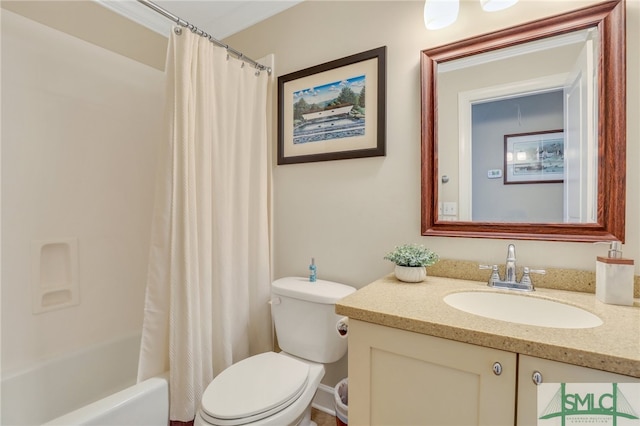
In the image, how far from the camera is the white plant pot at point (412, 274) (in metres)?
1.20

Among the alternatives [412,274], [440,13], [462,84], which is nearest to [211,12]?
[440,13]

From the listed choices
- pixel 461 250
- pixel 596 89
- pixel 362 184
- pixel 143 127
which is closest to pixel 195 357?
pixel 362 184

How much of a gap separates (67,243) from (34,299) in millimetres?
314

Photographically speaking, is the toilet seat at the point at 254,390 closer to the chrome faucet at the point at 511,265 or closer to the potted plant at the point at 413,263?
the potted plant at the point at 413,263

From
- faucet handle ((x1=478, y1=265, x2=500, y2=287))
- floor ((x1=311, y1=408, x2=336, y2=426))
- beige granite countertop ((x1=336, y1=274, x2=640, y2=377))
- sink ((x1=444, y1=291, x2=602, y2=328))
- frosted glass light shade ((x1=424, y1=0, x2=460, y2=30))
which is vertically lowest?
floor ((x1=311, y1=408, x2=336, y2=426))

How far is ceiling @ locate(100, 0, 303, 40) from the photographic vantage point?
6.00 ft

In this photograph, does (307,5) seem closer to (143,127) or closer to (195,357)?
(143,127)

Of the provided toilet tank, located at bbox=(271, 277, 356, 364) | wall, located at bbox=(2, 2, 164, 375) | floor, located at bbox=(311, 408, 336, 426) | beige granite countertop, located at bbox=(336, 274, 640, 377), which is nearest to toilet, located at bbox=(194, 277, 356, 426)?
toilet tank, located at bbox=(271, 277, 356, 364)

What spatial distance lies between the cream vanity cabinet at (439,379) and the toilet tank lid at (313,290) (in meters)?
0.44

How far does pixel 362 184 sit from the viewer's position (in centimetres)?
155

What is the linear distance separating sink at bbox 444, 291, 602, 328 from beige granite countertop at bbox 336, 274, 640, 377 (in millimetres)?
21

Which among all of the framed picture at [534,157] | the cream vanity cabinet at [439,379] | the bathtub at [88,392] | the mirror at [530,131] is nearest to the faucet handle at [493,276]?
the mirror at [530,131]

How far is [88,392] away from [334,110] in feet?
6.91

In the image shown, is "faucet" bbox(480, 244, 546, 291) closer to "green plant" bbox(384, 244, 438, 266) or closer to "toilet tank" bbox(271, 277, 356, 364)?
"green plant" bbox(384, 244, 438, 266)
